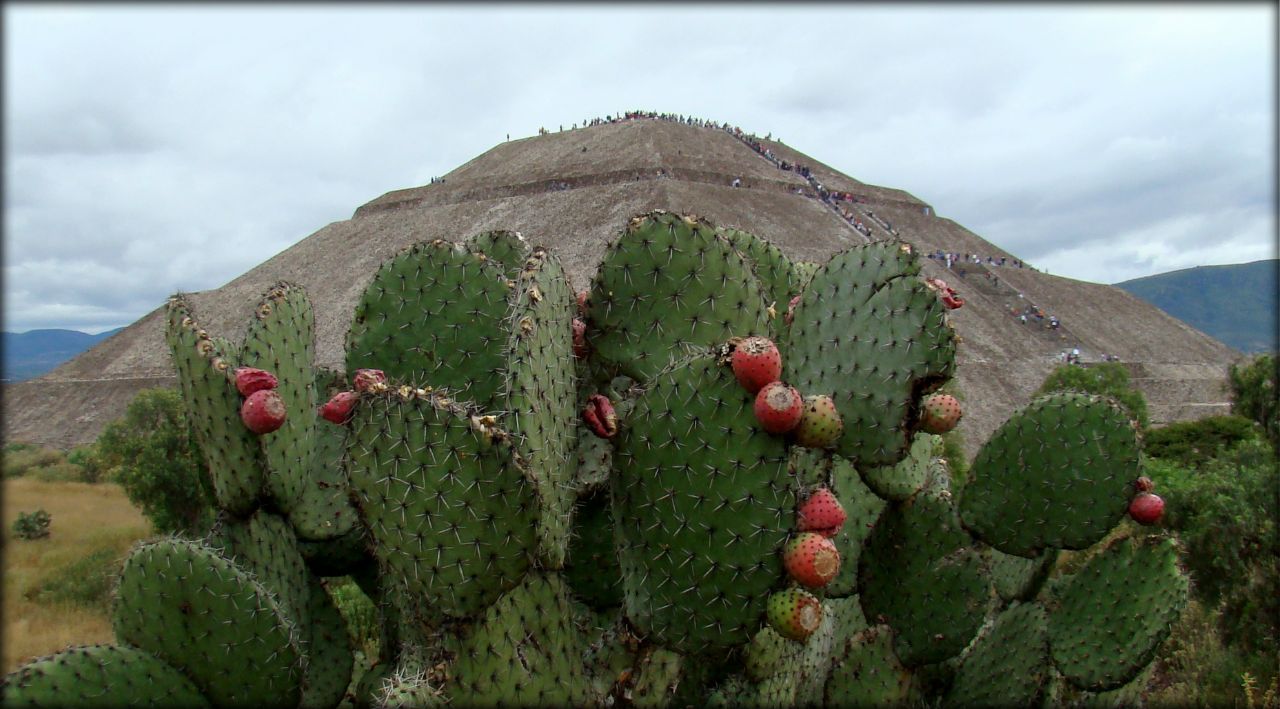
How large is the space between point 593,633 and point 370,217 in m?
63.5

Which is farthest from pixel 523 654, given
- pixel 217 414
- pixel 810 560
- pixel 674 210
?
pixel 674 210

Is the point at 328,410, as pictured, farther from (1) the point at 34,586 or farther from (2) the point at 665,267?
(1) the point at 34,586

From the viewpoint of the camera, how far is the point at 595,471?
3.51 meters

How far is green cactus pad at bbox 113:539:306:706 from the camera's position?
10.7ft

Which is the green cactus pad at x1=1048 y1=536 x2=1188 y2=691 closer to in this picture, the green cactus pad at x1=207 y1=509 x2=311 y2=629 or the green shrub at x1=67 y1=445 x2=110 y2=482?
the green cactus pad at x1=207 y1=509 x2=311 y2=629

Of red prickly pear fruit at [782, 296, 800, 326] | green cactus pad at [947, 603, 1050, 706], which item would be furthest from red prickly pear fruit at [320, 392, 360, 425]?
green cactus pad at [947, 603, 1050, 706]

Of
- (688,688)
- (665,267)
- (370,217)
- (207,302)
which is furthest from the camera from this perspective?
(370,217)

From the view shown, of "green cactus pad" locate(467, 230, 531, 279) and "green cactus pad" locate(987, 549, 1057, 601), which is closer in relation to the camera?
"green cactus pad" locate(467, 230, 531, 279)

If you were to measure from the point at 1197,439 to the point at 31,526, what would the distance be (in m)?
26.2

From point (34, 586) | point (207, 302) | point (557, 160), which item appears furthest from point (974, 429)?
point (207, 302)

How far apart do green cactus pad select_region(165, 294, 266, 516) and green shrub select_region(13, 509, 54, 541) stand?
15968 millimetres

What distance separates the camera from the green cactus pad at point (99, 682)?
2766mm

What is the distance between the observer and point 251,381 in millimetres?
3740

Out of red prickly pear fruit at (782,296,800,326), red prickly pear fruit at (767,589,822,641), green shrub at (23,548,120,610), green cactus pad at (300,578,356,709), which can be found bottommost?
green shrub at (23,548,120,610)
